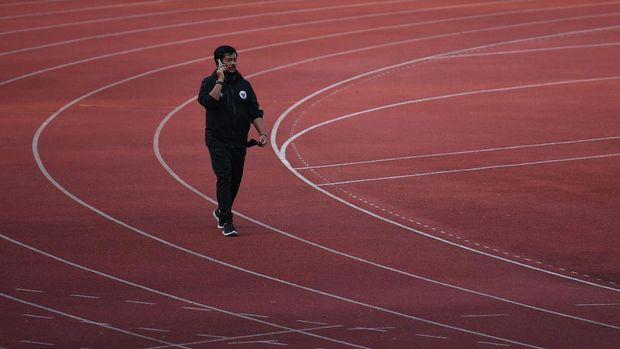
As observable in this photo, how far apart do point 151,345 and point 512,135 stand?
10054 mm

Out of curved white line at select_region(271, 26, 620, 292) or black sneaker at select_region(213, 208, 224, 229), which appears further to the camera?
black sneaker at select_region(213, 208, 224, 229)

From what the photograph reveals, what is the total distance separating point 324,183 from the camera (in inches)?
618

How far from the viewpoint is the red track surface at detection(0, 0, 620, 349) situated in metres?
10.3

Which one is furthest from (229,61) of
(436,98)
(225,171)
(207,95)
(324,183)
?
(436,98)

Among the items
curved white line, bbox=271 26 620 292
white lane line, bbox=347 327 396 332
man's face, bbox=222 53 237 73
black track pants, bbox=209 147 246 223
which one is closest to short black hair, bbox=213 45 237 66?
man's face, bbox=222 53 237 73

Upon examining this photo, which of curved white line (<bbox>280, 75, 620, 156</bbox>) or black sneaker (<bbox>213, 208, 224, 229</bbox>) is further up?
curved white line (<bbox>280, 75, 620, 156</bbox>)

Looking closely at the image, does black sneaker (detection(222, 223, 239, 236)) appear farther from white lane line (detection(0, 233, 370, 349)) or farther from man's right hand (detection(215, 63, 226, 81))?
white lane line (detection(0, 233, 370, 349))

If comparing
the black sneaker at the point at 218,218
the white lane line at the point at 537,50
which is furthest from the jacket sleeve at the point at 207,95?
the white lane line at the point at 537,50

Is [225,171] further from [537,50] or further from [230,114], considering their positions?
[537,50]

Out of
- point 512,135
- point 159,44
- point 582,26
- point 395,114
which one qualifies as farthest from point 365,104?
point 582,26

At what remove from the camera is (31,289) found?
11039mm

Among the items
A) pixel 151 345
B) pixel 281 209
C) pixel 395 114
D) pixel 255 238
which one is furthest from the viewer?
pixel 395 114

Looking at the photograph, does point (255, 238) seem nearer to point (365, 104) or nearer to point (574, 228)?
point (574, 228)

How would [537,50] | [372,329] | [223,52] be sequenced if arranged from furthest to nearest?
1. [537,50]
2. [223,52]
3. [372,329]
